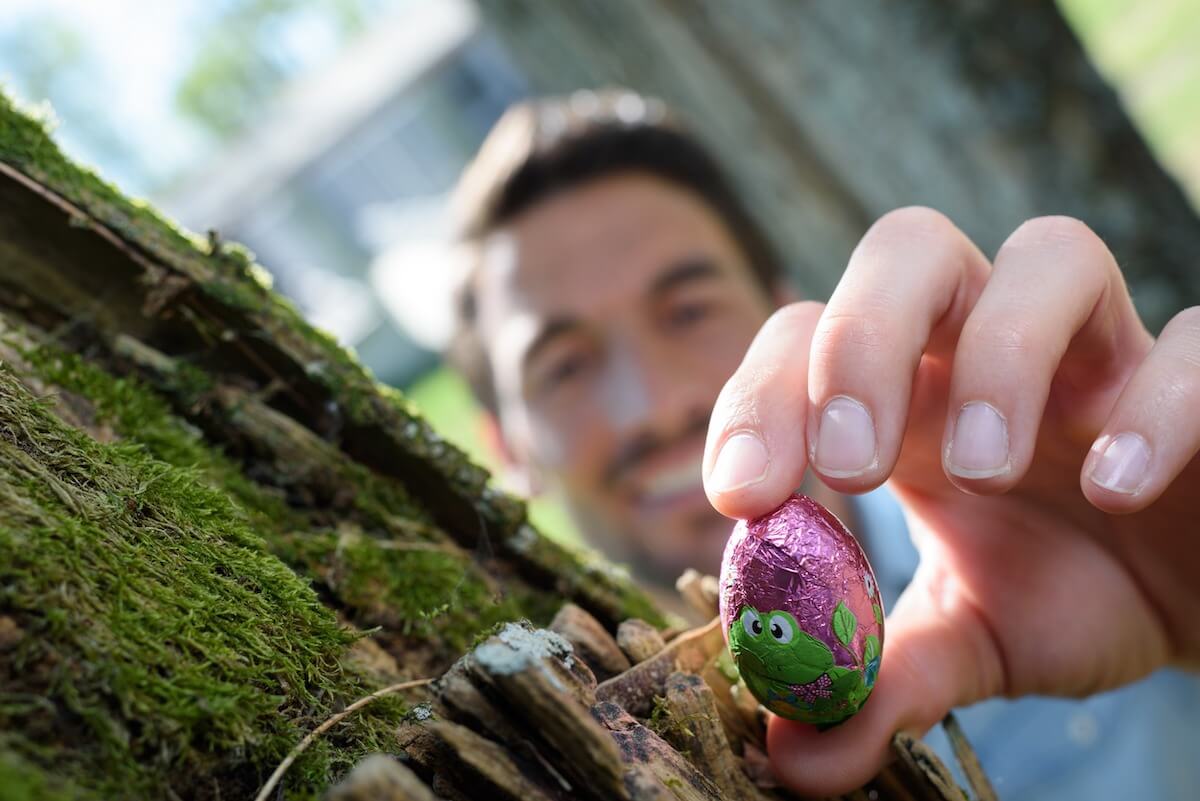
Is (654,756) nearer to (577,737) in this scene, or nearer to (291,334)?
(577,737)

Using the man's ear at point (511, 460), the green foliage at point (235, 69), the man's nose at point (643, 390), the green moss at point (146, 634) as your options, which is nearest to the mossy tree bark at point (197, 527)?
the green moss at point (146, 634)

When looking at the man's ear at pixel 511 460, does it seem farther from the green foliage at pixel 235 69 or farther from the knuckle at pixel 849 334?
the green foliage at pixel 235 69

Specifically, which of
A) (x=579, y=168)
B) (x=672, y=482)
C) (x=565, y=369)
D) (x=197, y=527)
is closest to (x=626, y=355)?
(x=565, y=369)

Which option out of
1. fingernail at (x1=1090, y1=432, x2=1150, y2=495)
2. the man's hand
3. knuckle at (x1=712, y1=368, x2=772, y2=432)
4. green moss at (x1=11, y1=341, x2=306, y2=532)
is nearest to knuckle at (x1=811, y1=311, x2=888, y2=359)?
the man's hand

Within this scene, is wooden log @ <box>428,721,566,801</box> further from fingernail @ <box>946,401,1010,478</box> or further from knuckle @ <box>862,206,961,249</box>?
knuckle @ <box>862,206,961,249</box>

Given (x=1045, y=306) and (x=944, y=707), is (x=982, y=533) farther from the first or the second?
(x=1045, y=306)
